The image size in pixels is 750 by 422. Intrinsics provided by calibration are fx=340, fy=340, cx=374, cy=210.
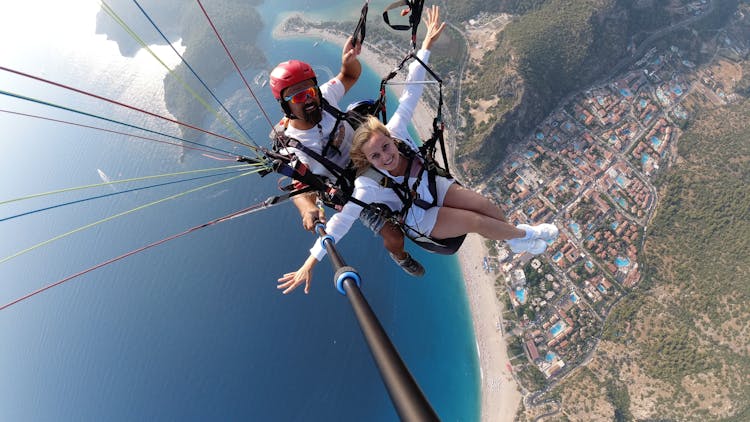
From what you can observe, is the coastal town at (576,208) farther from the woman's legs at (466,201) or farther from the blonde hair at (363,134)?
the blonde hair at (363,134)

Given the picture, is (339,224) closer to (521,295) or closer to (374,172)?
(374,172)

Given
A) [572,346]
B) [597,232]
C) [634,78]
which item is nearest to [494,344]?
[572,346]

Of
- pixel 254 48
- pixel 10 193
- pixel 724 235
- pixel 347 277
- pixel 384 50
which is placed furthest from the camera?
pixel 10 193

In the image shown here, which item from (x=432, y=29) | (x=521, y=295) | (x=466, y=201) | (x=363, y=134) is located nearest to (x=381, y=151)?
(x=363, y=134)

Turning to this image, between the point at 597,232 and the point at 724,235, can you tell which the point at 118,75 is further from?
the point at 724,235

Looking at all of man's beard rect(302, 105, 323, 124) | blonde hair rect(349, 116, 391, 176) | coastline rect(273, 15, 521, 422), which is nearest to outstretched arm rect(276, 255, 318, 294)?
blonde hair rect(349, 116, 391, 176)
